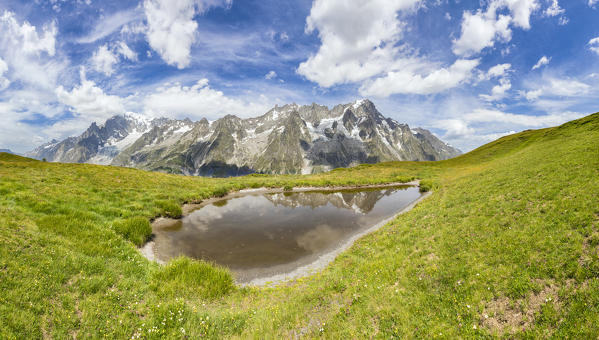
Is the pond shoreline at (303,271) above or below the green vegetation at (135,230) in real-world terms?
below

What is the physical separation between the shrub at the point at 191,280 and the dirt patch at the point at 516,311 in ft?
38.8

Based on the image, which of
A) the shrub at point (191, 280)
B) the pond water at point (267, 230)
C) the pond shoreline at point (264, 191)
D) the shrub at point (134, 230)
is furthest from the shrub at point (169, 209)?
the shrub at point (191, 280)

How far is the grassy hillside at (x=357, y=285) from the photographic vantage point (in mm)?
7441

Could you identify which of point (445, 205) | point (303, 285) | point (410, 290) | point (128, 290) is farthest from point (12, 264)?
point (445, 205)

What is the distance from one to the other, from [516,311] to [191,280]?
14163mm

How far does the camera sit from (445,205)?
2198 centimetres

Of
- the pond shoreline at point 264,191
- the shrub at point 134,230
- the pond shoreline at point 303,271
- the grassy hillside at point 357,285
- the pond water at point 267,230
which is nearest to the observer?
the grassy hillside at point 357,285

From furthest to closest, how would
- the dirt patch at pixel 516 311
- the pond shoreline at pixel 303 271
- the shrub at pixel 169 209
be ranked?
the shrub at pixel 169 209, the pond shoreline at pixel 303 271, the dirt patch at pixel 516 311

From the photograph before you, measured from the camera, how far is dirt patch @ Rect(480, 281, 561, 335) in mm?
7133

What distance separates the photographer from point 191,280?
11984 millimetres

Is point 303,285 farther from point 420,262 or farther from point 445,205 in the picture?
point 445,205

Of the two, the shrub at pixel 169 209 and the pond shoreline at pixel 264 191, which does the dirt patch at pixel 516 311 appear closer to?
the shrub at pixel 169 209

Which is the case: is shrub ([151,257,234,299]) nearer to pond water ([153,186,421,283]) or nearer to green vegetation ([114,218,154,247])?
pond water ([153,186,421,283])

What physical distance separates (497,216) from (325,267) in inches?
479
